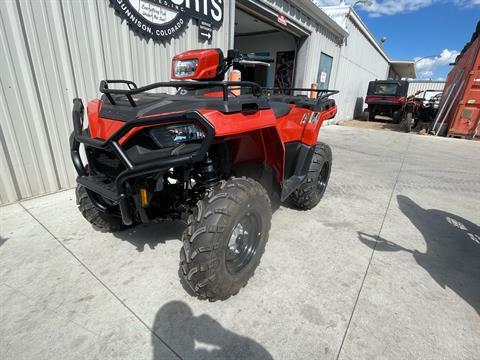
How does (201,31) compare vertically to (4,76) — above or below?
above

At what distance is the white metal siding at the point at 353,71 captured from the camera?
11.6 metres

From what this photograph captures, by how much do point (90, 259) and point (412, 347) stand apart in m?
2.17

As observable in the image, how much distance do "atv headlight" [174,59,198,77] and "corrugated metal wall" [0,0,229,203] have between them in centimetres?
154

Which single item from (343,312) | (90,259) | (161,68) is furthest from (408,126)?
(90,259)

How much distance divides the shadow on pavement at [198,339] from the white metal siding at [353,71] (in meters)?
11.4

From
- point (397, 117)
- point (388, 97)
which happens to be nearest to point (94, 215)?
point (397, 117)

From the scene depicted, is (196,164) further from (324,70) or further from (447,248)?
(324,70)

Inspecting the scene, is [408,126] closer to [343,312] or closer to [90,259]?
[343,312]

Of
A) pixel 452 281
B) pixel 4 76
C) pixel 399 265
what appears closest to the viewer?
pixel 452 281

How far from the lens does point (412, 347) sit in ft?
4.72

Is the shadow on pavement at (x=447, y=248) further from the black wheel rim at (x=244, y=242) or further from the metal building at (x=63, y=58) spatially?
the metal building at (x=63, y=58)

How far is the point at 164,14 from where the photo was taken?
3.73 m

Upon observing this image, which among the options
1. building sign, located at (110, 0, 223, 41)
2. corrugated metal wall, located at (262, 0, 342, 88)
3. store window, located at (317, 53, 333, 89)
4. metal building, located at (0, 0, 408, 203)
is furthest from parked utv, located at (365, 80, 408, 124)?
building sign, located at (110, 0, 223, 41)

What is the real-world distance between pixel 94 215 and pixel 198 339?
4.27ft
